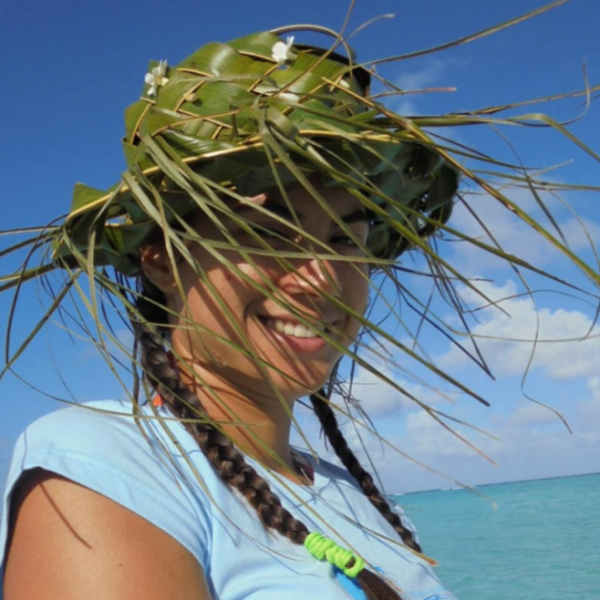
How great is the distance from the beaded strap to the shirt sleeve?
0.53 ft

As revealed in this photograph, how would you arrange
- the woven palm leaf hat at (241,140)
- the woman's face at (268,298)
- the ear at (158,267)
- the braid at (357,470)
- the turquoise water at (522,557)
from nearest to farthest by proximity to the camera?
the woven palm leaf hat at (241,140) < the woman's face at (268,298) < the ear at (158,267) < the braid at (357,470) < the turquoise water at (522,557)

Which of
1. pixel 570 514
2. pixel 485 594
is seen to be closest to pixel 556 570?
pixel 485 594

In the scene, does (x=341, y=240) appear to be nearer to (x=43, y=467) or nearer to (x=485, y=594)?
(x=43, y=467)

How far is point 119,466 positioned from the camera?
908 millimetres

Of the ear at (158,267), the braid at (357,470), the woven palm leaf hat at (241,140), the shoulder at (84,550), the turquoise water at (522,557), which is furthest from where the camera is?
the turquoise water at (522,557)

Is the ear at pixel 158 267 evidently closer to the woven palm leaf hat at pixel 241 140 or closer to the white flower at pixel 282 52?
the woven palm leaf hat at pixel 241 140

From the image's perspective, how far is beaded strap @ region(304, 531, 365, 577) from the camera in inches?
40.9

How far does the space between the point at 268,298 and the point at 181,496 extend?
28 centimetres

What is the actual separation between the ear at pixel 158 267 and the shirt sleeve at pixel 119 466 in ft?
0.86

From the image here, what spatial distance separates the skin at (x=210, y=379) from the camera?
830 mm

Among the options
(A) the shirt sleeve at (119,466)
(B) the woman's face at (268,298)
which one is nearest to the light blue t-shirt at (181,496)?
(A) the shirt sleeve at (119,466)

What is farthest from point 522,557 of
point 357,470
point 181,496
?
point 181,496

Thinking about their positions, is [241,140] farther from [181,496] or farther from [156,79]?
[181,496]

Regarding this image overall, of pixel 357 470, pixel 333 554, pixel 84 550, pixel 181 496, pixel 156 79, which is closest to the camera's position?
pixel 84 550
